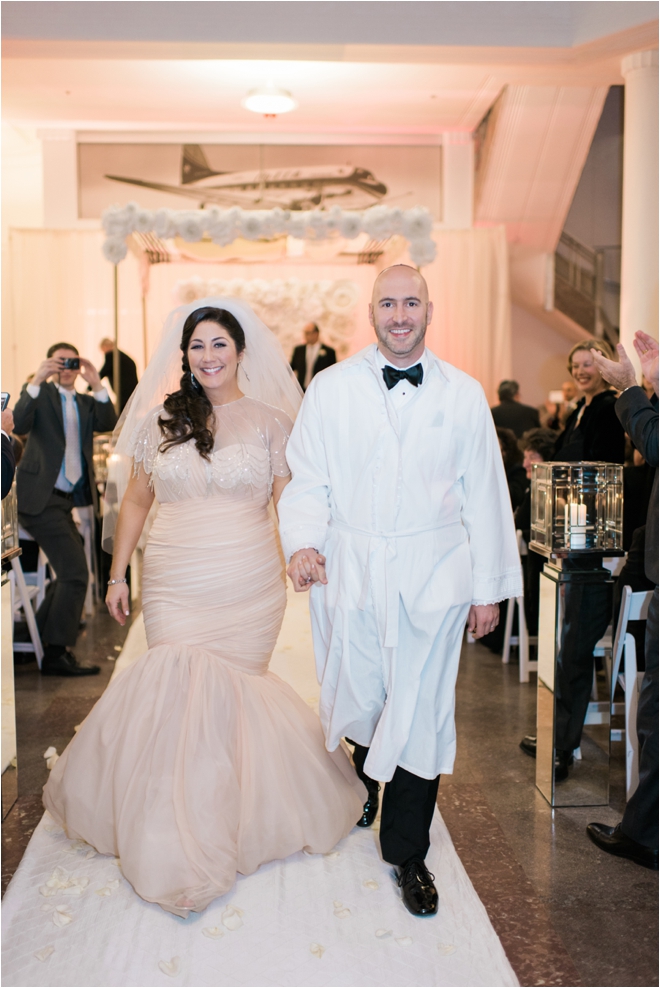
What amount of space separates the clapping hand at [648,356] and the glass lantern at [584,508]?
486 mm

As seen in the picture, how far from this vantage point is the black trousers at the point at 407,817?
106 inches

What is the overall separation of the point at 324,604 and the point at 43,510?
2.66 metres

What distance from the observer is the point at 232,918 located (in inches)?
97.4

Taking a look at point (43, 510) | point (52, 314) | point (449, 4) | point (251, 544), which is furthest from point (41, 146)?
point (251, 544)

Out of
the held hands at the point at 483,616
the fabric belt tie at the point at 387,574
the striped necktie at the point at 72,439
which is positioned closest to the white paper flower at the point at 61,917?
the fabric belt tie at the point at 387,574

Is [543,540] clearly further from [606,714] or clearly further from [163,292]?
[163,292]

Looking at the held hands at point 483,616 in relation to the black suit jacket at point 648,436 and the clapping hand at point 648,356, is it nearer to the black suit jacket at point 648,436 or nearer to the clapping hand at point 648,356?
the black suit jacket at point 648,436

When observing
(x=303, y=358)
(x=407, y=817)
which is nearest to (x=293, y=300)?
(x=303, y=358)

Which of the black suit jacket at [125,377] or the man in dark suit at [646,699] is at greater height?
the black suit jacket at [125,377]

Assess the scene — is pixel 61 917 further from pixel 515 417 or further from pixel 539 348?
pixel 539 348

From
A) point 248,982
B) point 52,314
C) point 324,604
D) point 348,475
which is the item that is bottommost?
point 248,982

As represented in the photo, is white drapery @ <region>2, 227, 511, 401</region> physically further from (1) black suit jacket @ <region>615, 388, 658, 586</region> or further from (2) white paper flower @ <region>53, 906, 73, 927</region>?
(2) white paper flower @ <region>53, 906, 73, 927</region>

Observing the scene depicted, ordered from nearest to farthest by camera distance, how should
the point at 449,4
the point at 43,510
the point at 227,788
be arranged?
the point at 227,788
the point at 43,510
the point at 449,4

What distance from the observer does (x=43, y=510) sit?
4934 millimetres
